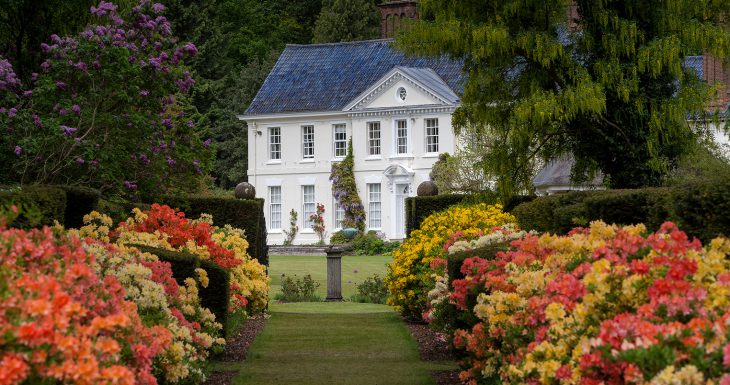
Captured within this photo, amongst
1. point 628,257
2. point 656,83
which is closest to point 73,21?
point 656,83

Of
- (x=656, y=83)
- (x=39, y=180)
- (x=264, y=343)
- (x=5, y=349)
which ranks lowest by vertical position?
(x=264, y=343)

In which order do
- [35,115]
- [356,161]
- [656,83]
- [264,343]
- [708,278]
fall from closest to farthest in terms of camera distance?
[708,278]
[264,343]
[35,115]
[656,83]
[356,161]

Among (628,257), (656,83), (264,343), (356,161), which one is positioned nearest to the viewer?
(628,257)

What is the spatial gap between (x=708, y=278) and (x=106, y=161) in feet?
41.5

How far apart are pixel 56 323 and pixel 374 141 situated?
4343 cm

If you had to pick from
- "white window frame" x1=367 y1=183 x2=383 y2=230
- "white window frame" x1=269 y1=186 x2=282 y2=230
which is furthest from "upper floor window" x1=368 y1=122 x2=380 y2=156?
"white window frame" x1=269 y1=186 x2=282 y2=230

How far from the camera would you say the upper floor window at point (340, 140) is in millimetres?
48875

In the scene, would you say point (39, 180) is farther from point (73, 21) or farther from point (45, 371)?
point (45, 371)

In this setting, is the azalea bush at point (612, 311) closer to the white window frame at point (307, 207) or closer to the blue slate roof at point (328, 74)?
the blue slate roof at point (328, 74)

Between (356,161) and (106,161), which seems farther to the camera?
(356,161)

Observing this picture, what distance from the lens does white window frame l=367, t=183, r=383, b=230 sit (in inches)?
1882

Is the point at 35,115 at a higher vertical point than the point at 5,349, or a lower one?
higher

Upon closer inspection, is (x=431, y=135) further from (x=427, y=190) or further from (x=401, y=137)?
(x=427, y=190)

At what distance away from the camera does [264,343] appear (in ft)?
49.2
